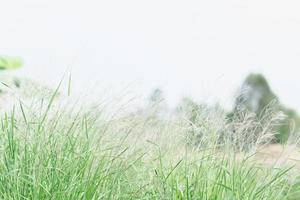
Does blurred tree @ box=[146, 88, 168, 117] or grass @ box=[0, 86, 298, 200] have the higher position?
blurred tree @ box=[146, 88, 168, 117]

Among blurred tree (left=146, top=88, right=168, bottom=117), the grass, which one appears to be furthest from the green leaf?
the grass

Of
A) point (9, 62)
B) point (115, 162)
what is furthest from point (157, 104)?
point (9, 62)

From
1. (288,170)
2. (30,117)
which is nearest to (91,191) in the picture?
(30,117)

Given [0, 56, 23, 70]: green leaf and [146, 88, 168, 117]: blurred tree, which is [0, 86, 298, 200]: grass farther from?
[0, 56, 23, 70]: green leaf

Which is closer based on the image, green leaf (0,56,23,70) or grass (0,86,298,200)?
grass (0,86,298,200)

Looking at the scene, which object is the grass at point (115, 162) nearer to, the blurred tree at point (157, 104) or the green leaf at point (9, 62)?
the blurred tree at point (157, 104)

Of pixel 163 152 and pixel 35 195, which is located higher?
pixel 163 152

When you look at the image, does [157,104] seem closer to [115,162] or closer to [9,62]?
[115,162]

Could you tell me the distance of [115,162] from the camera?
129 inches

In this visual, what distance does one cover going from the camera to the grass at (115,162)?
3080mm

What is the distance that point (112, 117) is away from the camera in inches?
131

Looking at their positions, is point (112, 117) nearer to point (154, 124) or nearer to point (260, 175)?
point (154, 124)

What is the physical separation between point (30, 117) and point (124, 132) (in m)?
0.50

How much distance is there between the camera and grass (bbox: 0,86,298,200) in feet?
10.1
